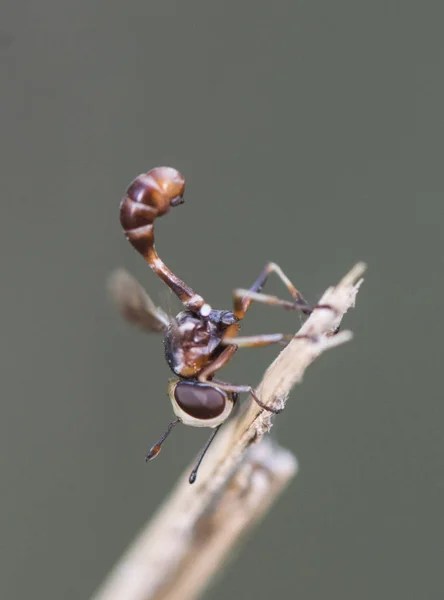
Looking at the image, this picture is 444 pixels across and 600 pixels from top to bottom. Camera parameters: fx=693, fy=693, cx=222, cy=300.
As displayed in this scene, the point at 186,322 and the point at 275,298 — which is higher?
the point at 275,298

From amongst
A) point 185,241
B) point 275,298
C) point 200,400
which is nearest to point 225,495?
point 200,400

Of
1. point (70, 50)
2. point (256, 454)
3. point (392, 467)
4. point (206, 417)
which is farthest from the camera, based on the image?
point (70, 50)

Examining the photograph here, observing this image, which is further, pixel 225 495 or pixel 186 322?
pixel 186 322

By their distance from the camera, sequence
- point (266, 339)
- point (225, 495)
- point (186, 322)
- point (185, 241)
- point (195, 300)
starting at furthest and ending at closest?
point (185, 241) < point (195, 300) < point (186, 322) < point (225, 495) < point (266, 339)

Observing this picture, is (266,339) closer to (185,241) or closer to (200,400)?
(200,400)

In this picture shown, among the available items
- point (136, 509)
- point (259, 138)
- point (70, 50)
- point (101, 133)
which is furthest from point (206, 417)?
point (70, 50)

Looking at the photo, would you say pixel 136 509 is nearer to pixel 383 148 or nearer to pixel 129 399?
pixel 129 399

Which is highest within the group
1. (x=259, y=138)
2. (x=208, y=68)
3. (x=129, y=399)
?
(x=208, y=68)
